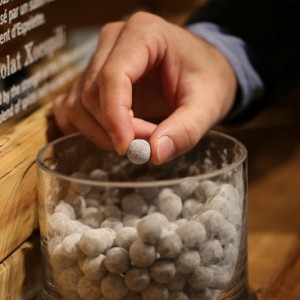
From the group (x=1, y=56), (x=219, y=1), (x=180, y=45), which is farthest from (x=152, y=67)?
(x=219, y=1)

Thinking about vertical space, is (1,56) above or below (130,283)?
above

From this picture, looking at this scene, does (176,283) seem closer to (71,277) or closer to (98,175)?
(71,277)

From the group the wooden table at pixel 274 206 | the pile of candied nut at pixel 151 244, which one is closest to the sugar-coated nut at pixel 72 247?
the pile of candied nut at pixel 151 244

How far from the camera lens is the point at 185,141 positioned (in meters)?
0.54

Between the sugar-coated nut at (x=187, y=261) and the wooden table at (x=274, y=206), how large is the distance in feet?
0.53

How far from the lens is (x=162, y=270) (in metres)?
0.47

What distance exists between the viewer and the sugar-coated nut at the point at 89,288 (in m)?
0.48

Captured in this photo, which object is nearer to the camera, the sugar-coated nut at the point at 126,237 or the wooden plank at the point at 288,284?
the sugar-coated nut at the point at 126,237

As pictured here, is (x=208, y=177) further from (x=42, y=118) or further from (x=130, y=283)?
(x=42, y=118)

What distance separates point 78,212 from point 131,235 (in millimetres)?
81

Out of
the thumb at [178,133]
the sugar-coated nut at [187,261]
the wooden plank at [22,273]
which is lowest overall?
the wooden plank at [22,273]

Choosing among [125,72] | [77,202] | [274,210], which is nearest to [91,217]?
[77,202]

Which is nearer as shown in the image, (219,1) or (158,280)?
(158,280)

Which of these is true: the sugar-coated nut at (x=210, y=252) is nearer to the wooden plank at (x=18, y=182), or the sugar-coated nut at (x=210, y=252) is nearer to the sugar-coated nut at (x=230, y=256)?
the sugar-coated nut at (x=230, y=256)
